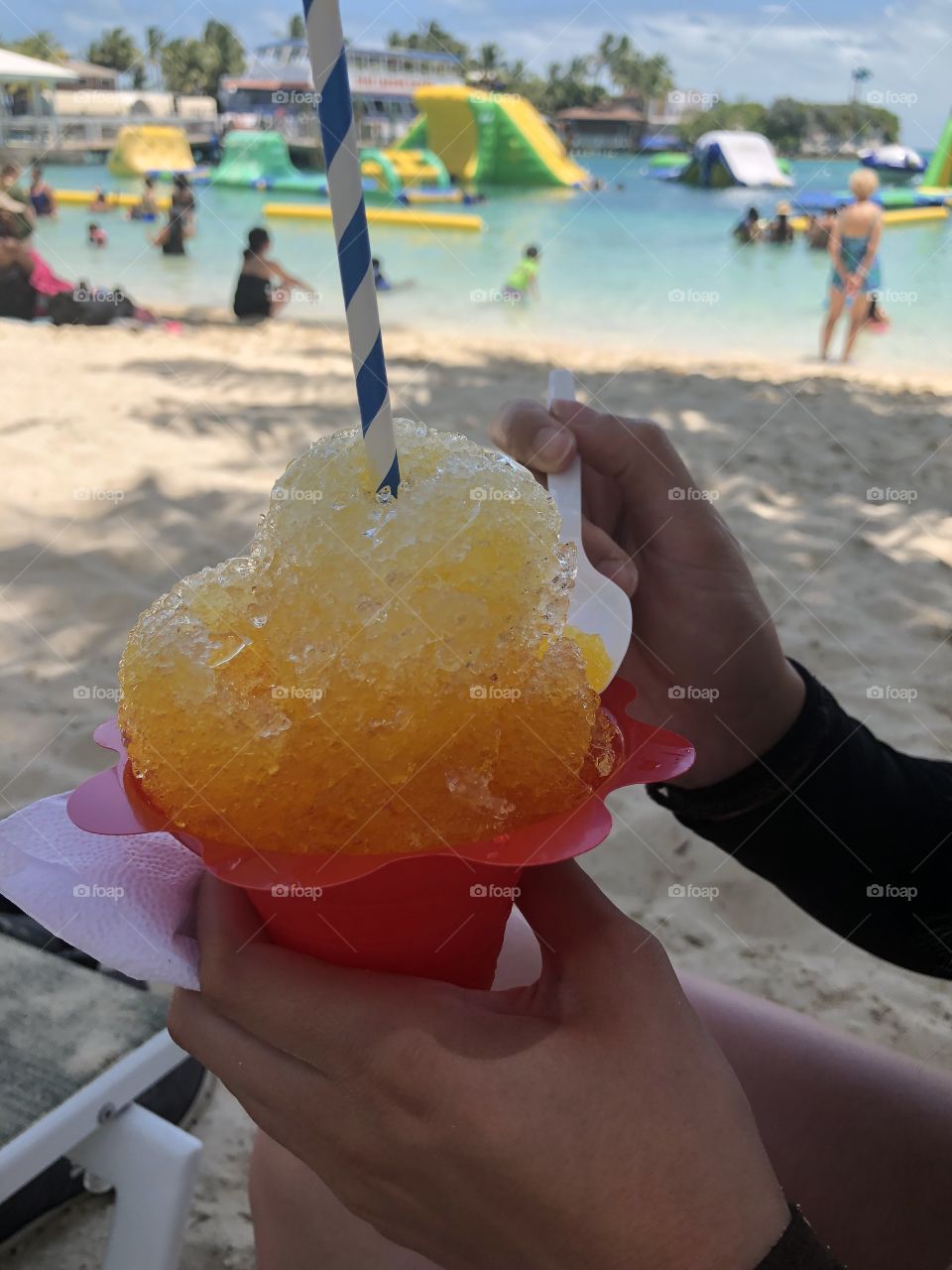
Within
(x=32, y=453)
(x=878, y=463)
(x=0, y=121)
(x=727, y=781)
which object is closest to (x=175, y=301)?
(x=32, y=453)

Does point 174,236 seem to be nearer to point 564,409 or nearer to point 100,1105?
point 564,409

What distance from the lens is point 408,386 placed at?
21.1 feet

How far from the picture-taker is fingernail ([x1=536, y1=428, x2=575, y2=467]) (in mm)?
1485

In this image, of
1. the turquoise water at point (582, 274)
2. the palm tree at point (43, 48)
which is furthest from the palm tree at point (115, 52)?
the turquoise water at point (582, 274)

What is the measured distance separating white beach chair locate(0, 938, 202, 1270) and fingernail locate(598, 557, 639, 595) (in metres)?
1.01

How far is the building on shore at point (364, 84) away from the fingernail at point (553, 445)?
18.2 metres

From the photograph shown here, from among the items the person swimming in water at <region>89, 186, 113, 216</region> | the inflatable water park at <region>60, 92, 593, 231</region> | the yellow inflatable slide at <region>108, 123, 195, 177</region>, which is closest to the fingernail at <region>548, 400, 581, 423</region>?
the person swimming in water at <region>89, 186, 113, 216</region>

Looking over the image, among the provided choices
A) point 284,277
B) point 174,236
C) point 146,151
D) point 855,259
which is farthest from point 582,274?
point 146,151

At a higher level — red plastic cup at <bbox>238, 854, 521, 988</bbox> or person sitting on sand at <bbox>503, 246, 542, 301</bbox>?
red plastic cup at <bbox>238, 854, 521, 988</bbox>

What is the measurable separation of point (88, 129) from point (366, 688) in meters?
24.4

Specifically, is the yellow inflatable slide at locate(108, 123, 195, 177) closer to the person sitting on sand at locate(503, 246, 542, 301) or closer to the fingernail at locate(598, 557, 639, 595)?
the person sitting on sand at locate(503, 246, 542, 301)

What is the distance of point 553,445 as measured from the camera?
149 centimetres

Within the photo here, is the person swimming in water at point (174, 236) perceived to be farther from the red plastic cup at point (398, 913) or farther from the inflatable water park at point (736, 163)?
the inflatable water park at point (736, 163)

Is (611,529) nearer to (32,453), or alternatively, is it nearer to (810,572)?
(810,572)
